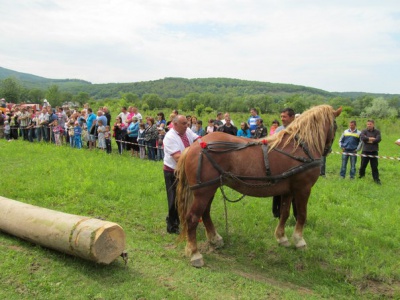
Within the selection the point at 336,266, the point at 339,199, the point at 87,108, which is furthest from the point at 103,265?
the point at 87,108

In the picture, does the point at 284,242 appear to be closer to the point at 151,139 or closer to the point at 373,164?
the point at 373,164

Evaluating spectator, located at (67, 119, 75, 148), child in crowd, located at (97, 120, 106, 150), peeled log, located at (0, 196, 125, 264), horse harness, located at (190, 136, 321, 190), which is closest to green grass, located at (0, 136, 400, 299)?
peeled log, located at (0, 196, 125, 264)

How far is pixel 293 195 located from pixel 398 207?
136 inches

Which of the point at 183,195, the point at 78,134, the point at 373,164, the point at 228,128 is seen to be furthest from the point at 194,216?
the point at 78,134

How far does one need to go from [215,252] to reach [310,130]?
243 cm

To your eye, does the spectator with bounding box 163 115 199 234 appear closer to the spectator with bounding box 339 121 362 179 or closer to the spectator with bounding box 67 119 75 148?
the spectator with bounding box 339 121 362 179

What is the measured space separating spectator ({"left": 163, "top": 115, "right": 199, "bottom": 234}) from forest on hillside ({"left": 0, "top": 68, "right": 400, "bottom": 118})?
11575mm

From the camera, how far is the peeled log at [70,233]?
3.92m

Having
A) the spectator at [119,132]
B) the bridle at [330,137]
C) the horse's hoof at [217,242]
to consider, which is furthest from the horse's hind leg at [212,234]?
the spectator at [119,132]

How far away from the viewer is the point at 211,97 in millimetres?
81125

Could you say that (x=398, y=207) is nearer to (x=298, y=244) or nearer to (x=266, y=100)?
(x=298, y=244)

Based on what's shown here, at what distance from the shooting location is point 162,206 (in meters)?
6.81

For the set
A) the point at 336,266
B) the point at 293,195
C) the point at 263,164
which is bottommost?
the point at 336,266

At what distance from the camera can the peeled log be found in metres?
3.92
